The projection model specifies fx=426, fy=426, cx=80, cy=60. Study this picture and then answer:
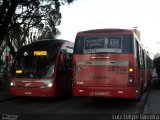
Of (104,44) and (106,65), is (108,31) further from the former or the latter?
(106,65)

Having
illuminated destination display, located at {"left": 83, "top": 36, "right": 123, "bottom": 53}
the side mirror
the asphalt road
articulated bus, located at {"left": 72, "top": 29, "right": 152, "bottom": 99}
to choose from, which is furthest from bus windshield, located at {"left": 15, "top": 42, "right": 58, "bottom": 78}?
illuminated destination display, located at {"left": 83, "top": 36, "right": 123, "bottom": 53}

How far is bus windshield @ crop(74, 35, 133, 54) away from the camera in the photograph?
1609cm

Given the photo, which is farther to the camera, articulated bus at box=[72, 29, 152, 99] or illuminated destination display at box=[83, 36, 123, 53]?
illuminated destination display at box=[83, 36, 123, 53]

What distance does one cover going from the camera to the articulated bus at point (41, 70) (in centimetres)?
1853

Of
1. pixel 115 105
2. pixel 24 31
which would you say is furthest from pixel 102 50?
pixel 24 31

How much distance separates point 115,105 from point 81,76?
238cm

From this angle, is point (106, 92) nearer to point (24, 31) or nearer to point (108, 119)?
point (108, 119)

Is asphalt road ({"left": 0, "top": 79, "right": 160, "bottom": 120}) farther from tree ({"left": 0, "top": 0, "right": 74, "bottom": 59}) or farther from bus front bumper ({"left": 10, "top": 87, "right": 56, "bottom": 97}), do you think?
tree ({"left": 0, "top": 0, "right": 74, "bottom": 59})

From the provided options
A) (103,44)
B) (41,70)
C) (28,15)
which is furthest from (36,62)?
(28,15)

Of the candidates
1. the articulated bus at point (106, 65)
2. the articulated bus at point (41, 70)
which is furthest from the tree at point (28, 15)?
the articulated bus at point (106, 65)

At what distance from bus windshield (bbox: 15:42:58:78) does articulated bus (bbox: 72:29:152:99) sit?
99.8 inches

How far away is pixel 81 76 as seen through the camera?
16.4m

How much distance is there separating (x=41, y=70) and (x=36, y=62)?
21.0 inches

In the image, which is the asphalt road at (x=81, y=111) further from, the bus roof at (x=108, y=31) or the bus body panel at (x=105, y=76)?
the bus roof at (x=108, y=31)
